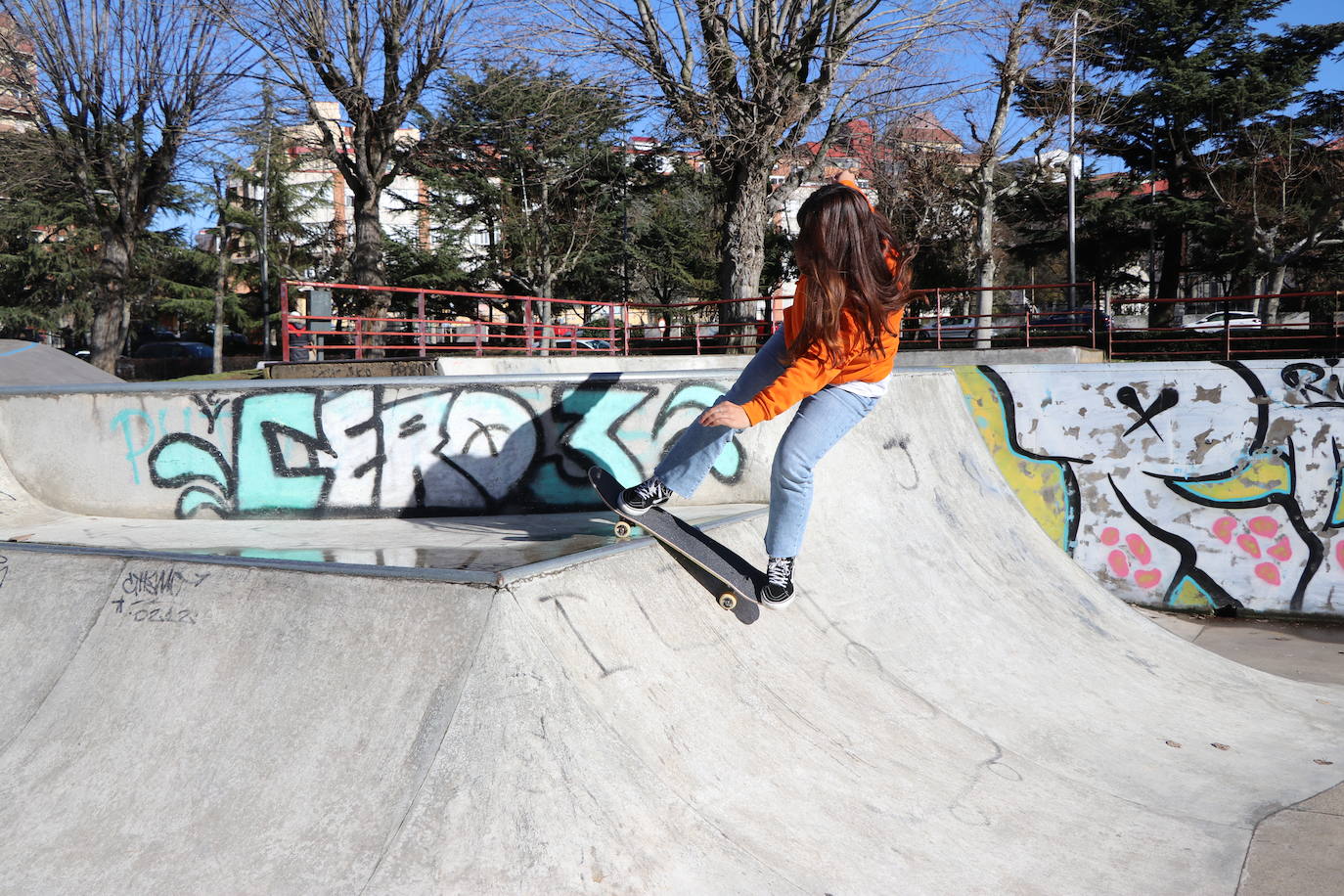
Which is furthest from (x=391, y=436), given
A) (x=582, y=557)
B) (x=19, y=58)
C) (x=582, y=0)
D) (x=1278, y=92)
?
(x=1278, y=92)

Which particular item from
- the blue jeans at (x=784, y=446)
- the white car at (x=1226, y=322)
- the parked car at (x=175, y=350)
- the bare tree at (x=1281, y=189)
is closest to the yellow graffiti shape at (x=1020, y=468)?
the blue jeans at (x=784, y=446)

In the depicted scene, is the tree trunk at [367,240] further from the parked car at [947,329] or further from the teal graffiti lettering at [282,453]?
the teal graffiti lettering at [282,453]

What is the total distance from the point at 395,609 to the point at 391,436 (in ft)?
7.79

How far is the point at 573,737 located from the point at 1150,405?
22.7ft

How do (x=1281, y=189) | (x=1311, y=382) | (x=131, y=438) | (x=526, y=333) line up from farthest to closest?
(x=1281, y=189) → (x=526, y=333) → (x=1311, y=382) → (x=131, y=438)

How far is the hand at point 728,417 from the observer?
A: 3.13m

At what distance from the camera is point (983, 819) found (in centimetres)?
303

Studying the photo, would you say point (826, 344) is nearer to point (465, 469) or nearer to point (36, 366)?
point (465, 469)

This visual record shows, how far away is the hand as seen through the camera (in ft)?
10.3

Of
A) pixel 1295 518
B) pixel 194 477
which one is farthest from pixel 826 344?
pixel 1295 518

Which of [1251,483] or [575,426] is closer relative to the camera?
[575,426]

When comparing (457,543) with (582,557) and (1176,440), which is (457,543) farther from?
(1176,440)

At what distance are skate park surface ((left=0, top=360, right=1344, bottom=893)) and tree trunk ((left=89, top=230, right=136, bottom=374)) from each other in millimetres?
21130

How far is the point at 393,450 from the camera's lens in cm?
516
